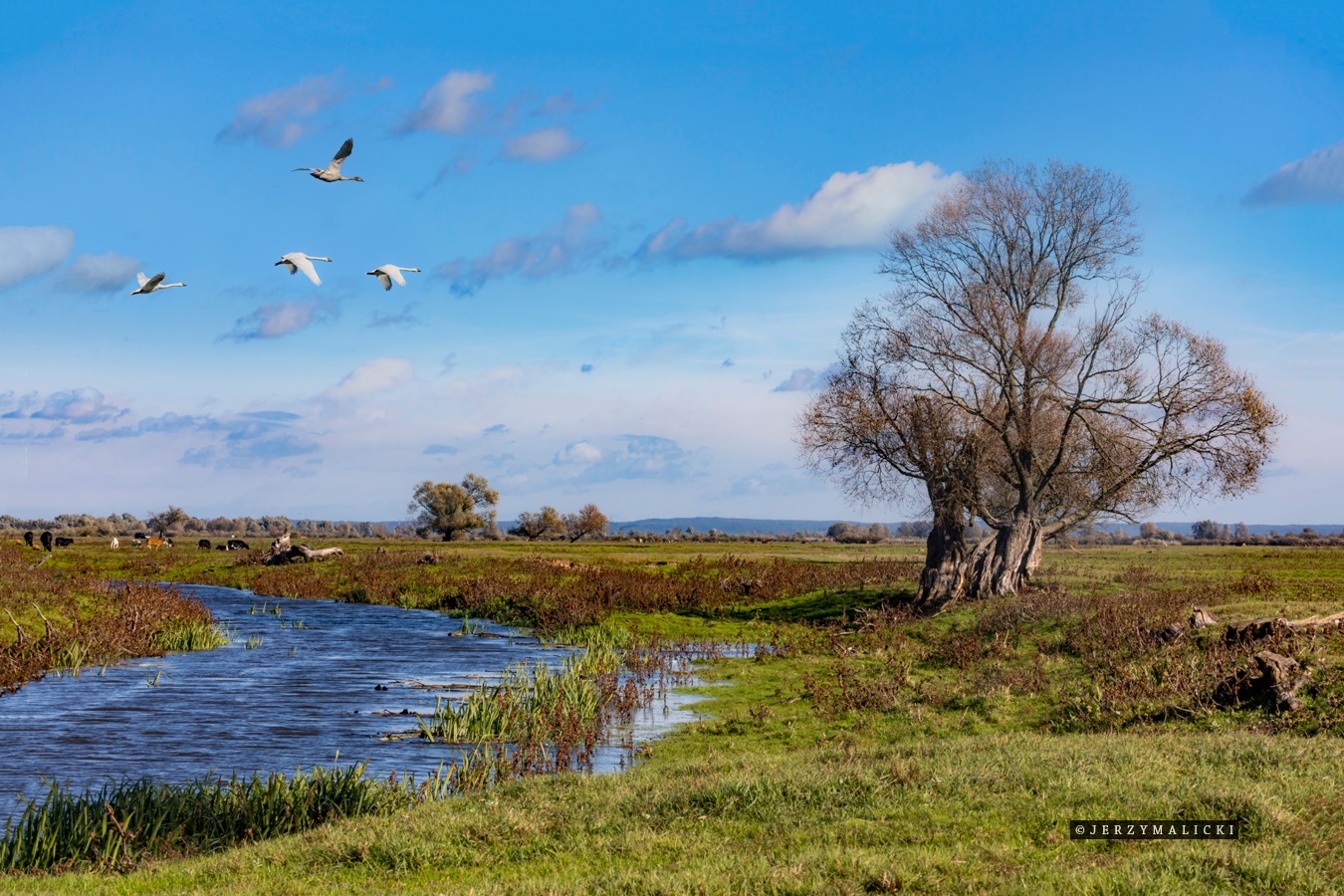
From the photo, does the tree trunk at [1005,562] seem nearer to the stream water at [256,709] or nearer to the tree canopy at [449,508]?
the stream water at [256,709]

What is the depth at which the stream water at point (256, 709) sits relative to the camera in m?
18.1

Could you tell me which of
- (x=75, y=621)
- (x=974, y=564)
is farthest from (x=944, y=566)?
(x=75, y=621)

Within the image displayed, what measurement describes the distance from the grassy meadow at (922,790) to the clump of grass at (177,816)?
0.34 meters

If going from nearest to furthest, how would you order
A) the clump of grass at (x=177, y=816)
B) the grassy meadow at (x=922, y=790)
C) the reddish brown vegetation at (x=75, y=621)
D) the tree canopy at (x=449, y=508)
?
the grassy meadow at (x=922, y=790)
the clump of grass at (x=177, y=816)
the reddish brown vegetation at (x=75, y=621)
the tree canopy at (x=449, y=508)

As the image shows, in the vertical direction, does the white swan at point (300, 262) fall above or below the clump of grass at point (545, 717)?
above

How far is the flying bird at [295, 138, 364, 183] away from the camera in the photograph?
13.5 meters

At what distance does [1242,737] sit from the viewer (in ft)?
49.8

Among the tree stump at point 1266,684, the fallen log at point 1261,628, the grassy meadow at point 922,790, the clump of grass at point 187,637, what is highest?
the fallen log at point 1261,628

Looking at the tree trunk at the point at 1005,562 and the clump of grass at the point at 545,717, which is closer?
the clump of grass at the point at 545,717

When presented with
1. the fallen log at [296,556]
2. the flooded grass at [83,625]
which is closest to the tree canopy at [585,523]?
the fallen log at [296,556]

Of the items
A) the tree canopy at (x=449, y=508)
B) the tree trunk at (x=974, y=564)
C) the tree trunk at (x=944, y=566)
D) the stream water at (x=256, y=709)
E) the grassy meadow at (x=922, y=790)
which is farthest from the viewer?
the tree canopy at (x=449, y=508)

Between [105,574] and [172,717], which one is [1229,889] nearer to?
[172,717]

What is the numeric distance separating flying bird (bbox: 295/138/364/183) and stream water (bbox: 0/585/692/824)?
845cm

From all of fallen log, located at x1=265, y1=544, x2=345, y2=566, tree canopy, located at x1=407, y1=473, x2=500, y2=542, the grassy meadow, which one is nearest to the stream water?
the grassy meadow
